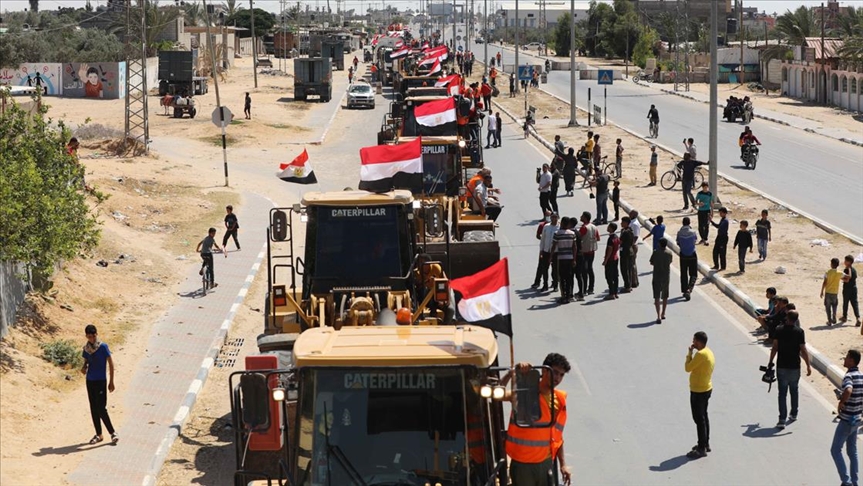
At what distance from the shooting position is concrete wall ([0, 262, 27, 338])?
17561 millimetres

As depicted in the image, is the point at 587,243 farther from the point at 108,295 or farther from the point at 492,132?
the point at 492,132

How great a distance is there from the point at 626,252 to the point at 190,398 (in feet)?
29.9

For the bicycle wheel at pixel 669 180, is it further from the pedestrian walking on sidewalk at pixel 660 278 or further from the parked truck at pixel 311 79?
the parked truck at pixel 311 79

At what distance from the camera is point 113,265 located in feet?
79.2

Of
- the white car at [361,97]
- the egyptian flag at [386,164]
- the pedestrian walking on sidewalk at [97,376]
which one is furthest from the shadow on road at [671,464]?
the white car at [361,97]

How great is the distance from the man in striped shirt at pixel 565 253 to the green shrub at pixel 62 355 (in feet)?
26.3

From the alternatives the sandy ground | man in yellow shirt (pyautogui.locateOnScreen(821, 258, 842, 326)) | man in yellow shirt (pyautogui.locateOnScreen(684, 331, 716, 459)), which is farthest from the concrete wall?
man in yellow shirt (pyautogui.locateOnScreen(821, 258, 842, 326))

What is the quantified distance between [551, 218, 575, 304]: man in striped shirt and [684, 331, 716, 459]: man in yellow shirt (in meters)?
7.44

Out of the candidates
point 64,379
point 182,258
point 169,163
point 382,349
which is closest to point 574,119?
point 169,163

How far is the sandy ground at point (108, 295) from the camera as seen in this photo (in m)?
14.3

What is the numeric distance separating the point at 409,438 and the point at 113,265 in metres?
17.3

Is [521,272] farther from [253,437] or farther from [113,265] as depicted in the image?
[253,437]

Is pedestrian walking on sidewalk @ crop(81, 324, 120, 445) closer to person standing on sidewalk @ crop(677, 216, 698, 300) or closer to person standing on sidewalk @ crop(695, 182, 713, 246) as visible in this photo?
person standing on sidewalk @ crop(677, 216, 698, 300)

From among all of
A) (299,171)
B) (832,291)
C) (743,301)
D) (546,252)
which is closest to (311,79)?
(299,171)
